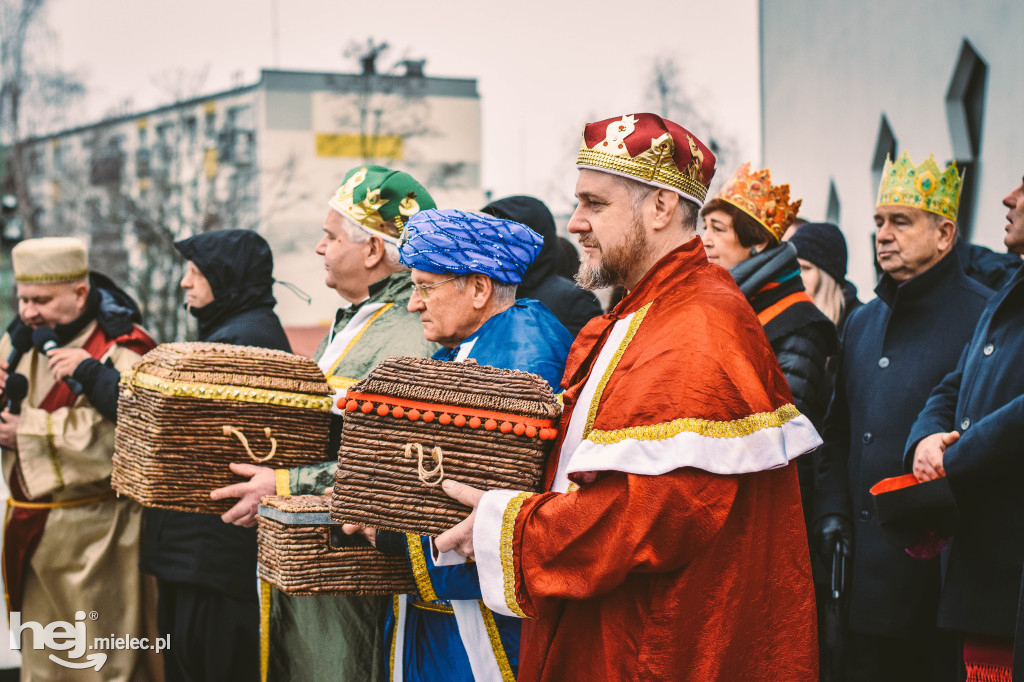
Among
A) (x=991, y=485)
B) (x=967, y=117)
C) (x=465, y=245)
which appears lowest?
(x=991, y=485)

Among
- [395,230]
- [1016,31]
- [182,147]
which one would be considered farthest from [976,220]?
[182,147]

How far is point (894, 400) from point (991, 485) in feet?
2.85

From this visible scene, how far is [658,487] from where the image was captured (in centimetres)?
208

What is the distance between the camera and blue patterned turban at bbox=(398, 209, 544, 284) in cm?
302

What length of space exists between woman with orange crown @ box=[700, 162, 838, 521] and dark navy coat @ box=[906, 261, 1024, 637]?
924 mm

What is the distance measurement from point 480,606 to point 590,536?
93cm

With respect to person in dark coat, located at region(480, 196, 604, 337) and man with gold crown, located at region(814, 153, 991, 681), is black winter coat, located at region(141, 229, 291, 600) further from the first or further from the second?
man with gold crown, located at region(814, 153, 991, 681)

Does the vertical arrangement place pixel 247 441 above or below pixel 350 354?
below

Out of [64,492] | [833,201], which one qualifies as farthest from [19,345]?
[833,201]

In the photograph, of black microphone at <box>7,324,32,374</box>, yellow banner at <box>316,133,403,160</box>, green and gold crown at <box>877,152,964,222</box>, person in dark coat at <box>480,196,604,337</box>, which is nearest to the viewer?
green and gold crown at <box>877,152,964,222</box>

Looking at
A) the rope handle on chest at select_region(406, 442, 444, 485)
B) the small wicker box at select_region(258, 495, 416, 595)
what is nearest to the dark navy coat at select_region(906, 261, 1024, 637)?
the rope handle on chest at select_region(406, 442, 444, 485)

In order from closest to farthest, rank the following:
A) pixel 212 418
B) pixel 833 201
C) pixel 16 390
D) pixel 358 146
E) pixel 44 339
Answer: pixel 212 418, pixel 44 339, pixel 16 390, pixel 833 201, pixel 358 146

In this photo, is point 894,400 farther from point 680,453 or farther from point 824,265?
point 680,453

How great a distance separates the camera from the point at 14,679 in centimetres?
541
